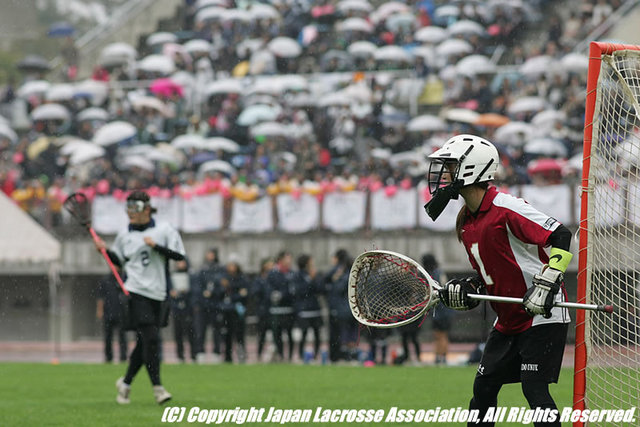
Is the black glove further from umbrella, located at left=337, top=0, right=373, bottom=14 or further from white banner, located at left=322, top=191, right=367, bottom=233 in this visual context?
umbrella, located at left=337, top=0, right=373, bottom=14

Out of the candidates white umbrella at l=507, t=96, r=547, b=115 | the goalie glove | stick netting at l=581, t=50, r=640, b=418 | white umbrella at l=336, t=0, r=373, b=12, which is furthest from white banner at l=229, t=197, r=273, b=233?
the goalie glove

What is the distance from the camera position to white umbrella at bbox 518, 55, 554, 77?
2759 centimetres

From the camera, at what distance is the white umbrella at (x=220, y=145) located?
28500 millimetres

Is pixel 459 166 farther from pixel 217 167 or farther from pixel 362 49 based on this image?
pixel 362 49

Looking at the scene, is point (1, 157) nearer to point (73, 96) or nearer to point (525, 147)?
point (73, 96)

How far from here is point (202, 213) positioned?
2669cm

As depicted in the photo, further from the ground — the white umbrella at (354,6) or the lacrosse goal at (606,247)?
the white umbrella at (354,6)

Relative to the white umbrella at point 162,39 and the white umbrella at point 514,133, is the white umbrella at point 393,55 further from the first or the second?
the white umbrella at point 162,39

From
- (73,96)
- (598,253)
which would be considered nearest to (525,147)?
(73,96)

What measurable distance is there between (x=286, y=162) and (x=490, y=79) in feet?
17.6

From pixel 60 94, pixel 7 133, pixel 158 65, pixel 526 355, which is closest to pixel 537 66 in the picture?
pixel 158 65

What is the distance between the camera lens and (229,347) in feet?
74.0

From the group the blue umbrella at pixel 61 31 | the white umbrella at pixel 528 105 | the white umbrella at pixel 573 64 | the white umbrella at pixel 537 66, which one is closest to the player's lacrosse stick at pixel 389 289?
the white umbrella at pixel 528 105

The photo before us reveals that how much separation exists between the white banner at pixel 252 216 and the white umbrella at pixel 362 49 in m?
6.69
